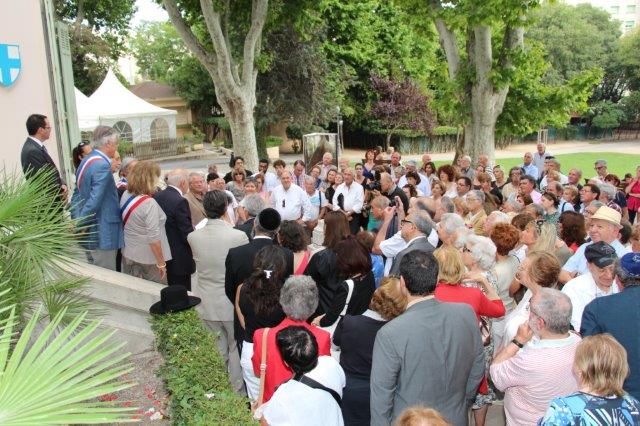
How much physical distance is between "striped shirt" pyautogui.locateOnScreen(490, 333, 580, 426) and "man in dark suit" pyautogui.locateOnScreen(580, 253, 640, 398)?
0.96 ft

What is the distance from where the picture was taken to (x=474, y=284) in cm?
438

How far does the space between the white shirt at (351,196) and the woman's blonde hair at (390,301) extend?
5.64 m

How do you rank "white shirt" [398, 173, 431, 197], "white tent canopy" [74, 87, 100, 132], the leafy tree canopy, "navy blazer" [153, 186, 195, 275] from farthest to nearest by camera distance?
the leafy tree canopy → "white tent canopy" [74, 87, 100, 132] → "white shirt" [398, 173, 431, 197] → "navy blazer" [153, 186, 195, 275]

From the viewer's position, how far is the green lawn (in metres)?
28.1

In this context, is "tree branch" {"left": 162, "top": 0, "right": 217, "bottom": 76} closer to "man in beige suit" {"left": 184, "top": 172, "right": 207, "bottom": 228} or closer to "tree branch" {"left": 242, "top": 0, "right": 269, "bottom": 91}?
"tree branch" {"left": 242, "top": 0, "right": 269, "bottom": 91}

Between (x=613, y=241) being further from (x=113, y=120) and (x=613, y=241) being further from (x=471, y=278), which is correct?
(x=113, y=120)

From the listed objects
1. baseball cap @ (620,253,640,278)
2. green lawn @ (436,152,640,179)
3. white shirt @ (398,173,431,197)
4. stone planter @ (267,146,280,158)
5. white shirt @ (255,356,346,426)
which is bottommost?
green lawn @ (436,152,640,179)

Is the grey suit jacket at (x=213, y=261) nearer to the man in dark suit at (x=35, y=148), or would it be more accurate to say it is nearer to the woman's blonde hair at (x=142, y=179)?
the woman's blonde hair at (x=142, y=179)

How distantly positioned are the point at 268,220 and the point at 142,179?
5.04ft

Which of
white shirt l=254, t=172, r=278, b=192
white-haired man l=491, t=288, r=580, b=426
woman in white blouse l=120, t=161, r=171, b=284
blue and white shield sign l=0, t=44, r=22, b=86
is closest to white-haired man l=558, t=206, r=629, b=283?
white-haired man l=491, t=288, r=580, b=426

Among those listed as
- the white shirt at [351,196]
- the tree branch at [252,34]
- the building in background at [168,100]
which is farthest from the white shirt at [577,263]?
the building in background at [168,100]

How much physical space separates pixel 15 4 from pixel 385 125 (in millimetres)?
35291

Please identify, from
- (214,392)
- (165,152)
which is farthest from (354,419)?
(165,152)

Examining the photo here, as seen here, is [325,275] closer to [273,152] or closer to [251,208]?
[251,208]
